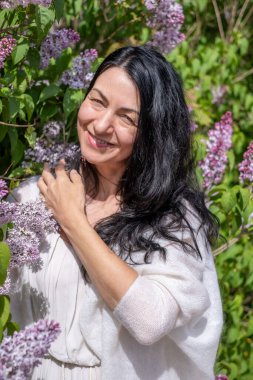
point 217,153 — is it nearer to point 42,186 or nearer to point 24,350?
point 42,186

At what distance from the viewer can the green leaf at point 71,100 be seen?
2.06 m

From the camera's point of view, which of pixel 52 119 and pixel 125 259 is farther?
pixel 52 119

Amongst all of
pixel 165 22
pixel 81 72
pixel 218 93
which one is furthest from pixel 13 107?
pixel 218 93

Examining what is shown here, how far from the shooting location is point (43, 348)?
115 cm

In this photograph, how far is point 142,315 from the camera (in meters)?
1.60

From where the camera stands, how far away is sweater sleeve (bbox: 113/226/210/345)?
5.23ft

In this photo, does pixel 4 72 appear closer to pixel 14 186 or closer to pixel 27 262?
pixel 14 186

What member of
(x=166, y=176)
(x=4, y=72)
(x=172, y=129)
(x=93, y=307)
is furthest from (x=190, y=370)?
(x=4, y=72)

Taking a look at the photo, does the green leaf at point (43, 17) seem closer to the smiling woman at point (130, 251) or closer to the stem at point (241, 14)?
the smiling woman at point (130, 251)

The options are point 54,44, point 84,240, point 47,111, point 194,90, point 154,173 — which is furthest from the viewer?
point 194,90

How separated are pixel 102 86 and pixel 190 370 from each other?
78 centimetres

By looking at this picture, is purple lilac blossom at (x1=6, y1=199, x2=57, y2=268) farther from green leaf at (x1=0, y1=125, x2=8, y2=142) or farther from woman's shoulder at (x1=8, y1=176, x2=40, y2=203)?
green leaf at (x1=0, y1=125, x2=8, y2=142)

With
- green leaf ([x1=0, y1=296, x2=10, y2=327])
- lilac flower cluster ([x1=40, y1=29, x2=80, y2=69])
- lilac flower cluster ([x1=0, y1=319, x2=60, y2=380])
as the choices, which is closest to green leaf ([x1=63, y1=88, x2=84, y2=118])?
lilac flower cluster ([x1=40, y1=29, x2=80, y2=69])

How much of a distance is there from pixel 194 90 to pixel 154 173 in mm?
1615
